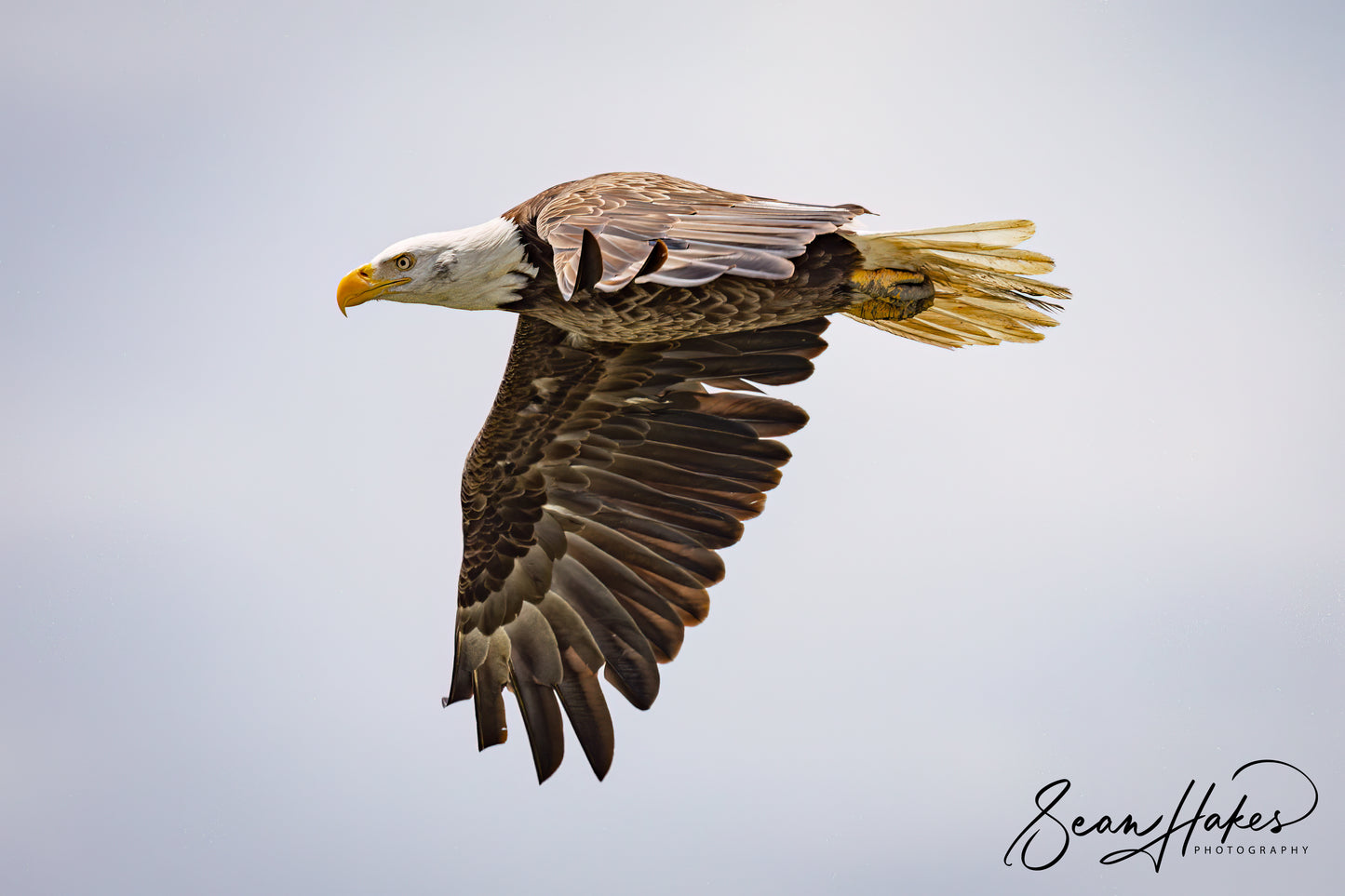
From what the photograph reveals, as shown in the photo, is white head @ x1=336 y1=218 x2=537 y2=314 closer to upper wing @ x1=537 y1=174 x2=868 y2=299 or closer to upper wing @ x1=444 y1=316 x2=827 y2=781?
upper wing @ x1=537 y1=174 x2=868 y2=299

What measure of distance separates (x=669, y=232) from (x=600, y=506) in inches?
116

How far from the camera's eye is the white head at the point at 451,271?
7.70 metres

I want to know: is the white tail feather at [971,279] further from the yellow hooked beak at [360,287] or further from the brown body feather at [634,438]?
the yellow hooked beak at [360,287]

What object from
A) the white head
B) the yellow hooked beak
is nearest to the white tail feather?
the white head

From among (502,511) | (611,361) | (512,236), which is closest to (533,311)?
(512,236)

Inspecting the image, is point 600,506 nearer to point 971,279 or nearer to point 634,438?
point 634,438

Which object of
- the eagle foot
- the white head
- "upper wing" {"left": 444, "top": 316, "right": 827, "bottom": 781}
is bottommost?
"upper wing" {"left": 444, "top": 316, "right": 827, "bottom": 781}

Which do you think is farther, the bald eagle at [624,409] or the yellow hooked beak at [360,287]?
the yellow hooked beak at [360,287]

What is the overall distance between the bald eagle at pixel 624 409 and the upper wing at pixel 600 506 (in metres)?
0.01

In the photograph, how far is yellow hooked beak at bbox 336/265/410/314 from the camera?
25.7 feet

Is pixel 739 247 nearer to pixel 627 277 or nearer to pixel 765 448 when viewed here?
pixel 627 277

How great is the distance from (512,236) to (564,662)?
7.86 ft

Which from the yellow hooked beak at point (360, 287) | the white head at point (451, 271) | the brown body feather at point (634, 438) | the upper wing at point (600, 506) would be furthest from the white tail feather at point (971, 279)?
the yellow hooked beak at point (360, 287)

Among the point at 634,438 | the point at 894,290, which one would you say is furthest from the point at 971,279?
the point at 634,438
